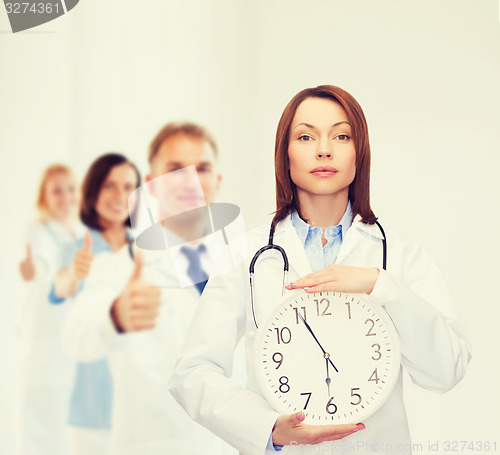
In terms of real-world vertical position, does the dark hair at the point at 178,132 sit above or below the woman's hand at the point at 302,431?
above

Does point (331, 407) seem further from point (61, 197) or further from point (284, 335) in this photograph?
point (61, 197)

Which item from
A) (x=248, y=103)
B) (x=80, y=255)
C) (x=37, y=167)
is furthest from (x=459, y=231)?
(x=37, y=167)

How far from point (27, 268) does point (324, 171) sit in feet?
2.66

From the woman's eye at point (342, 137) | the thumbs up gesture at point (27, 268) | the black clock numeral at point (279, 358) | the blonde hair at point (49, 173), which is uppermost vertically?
the woman's eye at point (342, 137)

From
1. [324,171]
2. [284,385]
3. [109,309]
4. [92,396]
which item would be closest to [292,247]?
[324,171]

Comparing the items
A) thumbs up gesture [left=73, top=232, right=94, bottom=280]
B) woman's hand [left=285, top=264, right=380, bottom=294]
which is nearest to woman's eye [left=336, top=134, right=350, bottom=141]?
woman's hand [left=285, top=264, right=380, bottom=294]

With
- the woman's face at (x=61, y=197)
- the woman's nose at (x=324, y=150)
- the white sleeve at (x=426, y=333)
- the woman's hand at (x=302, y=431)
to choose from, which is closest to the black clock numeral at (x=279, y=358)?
the woman's hand at (x=302, y=431)

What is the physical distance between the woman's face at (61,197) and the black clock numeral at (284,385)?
737 millimetres

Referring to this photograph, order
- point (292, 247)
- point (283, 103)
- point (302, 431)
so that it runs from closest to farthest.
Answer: point (302, 431) → point (292, 247) → point (283, 103)

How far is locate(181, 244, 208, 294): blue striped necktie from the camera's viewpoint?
1542 mm

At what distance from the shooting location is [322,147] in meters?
1.36

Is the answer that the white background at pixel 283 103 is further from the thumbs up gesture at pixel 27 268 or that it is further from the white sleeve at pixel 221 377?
the white sleeve at pixel 221 377

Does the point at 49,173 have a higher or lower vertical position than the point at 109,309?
higher

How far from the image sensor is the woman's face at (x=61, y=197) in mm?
1622
